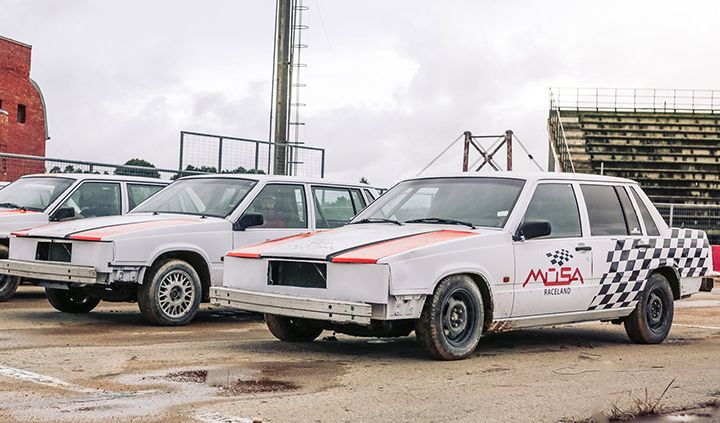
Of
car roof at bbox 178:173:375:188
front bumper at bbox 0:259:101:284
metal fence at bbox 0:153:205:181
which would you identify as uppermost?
metal fence at bbox 0:153:205:181

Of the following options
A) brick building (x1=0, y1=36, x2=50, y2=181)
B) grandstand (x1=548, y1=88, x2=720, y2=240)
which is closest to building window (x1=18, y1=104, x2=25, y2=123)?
brick building (x1=0, y1=36, x2=50, y2=181)

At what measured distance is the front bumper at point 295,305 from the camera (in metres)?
7.66

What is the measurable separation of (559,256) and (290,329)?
2.60m

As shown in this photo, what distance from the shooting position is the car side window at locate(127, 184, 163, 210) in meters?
13.2

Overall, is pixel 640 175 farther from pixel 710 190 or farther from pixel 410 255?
pixel 410 255

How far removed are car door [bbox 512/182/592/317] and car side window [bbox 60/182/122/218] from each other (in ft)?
20.4

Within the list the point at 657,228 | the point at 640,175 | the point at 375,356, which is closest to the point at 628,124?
the point at 640,175

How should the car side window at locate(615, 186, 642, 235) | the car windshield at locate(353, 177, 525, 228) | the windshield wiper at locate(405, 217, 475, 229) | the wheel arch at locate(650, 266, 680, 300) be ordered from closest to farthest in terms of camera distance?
the windshield wiper at locate(405, 217, 475, 229), the car windshield at locate(353, 177, 525, 228), the car side window at locate(615, 186, 642, 235), the wheel arch at locate(650, 266, 680, 300)

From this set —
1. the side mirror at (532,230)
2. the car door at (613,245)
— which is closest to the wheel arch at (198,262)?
the side mirror at (532,230)

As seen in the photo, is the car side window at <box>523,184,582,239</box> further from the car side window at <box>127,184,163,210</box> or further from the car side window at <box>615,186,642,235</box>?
the car side window at <box>127,184,163,210</box>

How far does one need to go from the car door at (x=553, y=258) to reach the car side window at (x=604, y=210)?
0.19 metres

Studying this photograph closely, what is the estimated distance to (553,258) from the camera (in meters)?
9.08

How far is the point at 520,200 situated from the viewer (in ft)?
29.6

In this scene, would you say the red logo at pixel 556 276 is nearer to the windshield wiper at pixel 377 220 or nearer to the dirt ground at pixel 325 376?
the dirt ground at pixel 325 376
